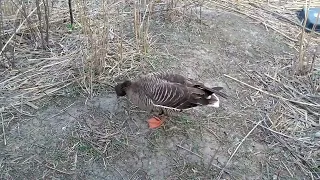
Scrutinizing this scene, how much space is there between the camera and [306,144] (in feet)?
10.6

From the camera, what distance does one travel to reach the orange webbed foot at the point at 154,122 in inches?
127

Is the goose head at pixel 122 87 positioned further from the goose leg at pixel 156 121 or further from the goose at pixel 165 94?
the goose leg at pixel 156 121

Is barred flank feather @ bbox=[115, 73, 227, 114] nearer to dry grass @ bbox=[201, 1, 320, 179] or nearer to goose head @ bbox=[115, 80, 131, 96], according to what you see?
goose head @ bbox=[115, 80, 131, 96]

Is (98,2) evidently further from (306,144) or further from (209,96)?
(306,144)

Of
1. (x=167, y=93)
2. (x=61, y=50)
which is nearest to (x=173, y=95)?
(x=167, y=93)

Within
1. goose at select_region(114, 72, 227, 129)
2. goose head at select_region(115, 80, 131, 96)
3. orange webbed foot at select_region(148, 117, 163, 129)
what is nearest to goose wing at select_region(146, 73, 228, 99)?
goose at select_region(114, 72, 227, 129)

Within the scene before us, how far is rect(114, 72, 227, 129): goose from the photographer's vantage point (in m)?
3.02

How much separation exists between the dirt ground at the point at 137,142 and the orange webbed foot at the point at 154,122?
0.05 metres

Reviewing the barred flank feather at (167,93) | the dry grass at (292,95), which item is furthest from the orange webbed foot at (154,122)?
the dry grass at (292,95)

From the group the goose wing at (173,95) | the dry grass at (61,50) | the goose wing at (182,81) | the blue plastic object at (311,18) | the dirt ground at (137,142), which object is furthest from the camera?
the blue plastic object at (311,18)

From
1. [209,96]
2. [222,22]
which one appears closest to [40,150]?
[209,96]

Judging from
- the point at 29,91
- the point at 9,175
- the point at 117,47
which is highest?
the point at 117,47

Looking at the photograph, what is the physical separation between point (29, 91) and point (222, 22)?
2493mm

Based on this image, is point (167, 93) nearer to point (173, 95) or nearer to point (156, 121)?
point (173, 95)
